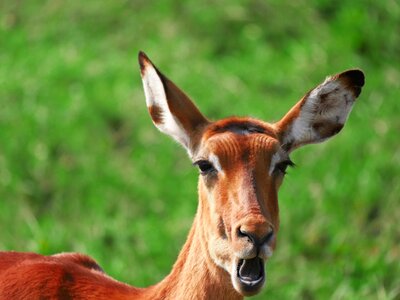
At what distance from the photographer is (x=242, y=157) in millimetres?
5977

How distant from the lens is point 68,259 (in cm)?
651

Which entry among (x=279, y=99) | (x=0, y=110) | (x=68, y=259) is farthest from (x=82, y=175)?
(x=68, y=259)

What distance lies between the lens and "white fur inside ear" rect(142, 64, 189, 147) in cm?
635

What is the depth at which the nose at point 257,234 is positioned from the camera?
18.4ft

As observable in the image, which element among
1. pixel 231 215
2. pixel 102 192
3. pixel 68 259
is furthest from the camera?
pixel 102 192

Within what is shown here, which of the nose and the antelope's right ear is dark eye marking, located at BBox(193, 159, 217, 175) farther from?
the nose

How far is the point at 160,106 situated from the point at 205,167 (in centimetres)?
56

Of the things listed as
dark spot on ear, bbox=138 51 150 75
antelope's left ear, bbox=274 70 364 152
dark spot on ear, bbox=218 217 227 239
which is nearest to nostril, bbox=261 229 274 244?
dark spot on ear, bbox=218 217 227 239

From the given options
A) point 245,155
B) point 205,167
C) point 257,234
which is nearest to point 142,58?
point 205,167

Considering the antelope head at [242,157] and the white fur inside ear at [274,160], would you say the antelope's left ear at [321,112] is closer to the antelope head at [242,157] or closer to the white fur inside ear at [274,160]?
the antelope head at [242,157]

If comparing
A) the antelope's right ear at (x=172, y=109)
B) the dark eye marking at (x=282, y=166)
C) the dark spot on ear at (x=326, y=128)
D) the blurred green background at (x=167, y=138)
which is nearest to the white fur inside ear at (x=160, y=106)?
the antelope's right ear at (x=172, y=109)

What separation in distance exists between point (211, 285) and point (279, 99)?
637 cm

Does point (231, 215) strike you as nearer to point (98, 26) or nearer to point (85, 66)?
point (85, 66)

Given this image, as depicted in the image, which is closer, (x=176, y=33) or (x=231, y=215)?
(x=231, y=215)
